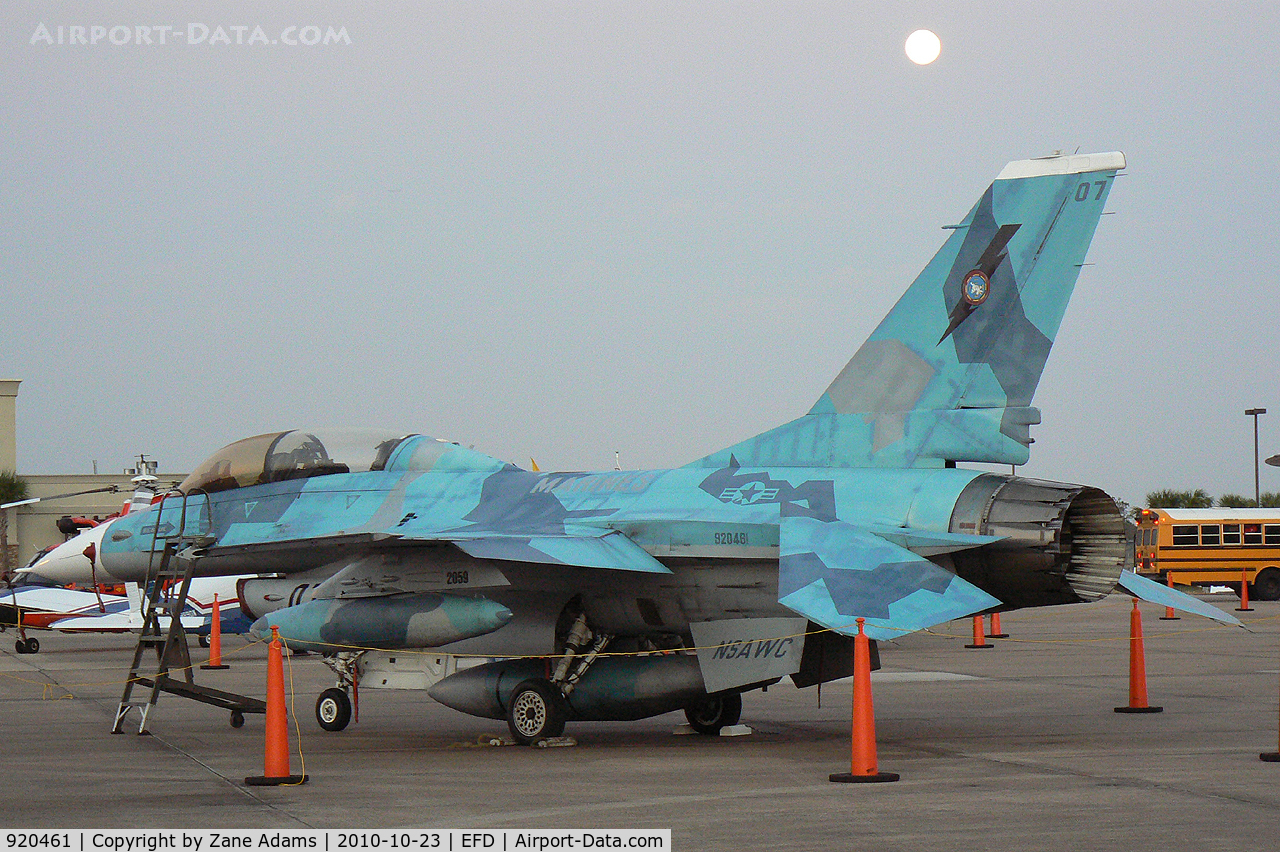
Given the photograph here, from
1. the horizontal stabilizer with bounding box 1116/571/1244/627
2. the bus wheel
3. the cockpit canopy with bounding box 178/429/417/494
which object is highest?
the cockpit canopy with bounding box 178/429/417/494

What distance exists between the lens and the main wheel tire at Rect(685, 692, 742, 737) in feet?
39.5

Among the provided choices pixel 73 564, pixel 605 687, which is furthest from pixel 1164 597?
pixel 73 564

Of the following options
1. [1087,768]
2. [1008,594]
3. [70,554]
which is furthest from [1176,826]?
[70,554]

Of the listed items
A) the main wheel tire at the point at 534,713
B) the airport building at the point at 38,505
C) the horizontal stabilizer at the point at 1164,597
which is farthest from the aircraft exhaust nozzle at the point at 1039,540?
the airport building at the point at 38,505

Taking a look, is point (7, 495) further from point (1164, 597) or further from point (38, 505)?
point (1164, 597)

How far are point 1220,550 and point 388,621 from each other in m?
30.4

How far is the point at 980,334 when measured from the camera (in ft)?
35.8

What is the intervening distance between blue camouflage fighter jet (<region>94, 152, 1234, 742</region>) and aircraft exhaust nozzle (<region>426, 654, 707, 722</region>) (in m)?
0.02

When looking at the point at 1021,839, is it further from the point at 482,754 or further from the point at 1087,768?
the point at 482,754

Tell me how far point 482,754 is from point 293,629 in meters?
2.07

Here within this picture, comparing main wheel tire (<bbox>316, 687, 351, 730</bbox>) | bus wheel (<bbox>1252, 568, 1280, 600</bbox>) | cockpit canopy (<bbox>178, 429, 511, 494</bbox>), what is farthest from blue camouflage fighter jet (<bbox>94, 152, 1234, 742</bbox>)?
bus wheel (<bbox>1252, 568, 1280, 600</bbox>)

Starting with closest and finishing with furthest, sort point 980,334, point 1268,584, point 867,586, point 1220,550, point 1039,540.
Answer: point 867,586 < point 1039,540 < point 980,334 < point 1268,584 < point 1220,550

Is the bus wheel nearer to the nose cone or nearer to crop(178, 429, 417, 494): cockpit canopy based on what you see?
the nose cone

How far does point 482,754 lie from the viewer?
1082 centimetres
